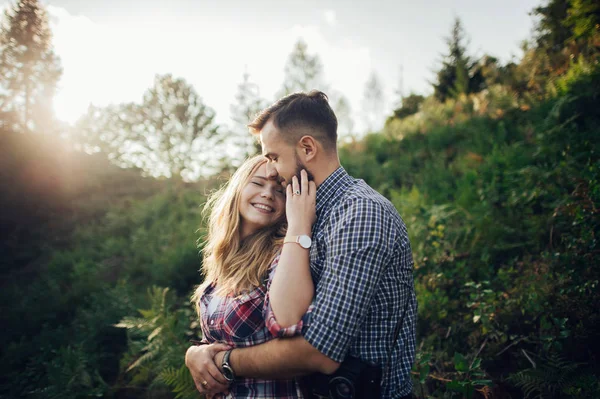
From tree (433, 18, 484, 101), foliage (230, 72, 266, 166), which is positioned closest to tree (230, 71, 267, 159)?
foliage (230, 72, 266, 166)

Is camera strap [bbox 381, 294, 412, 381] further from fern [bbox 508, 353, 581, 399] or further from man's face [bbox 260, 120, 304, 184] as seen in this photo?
fern [bbox 508, 353, 581, 399]

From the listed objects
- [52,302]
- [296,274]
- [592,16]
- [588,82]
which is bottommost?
[52,302]

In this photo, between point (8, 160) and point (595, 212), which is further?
point (8, 160)

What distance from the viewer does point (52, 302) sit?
6676mm

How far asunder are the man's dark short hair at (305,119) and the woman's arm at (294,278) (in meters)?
0.47

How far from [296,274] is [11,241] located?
13.5 m

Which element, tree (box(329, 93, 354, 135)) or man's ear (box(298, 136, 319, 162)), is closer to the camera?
man's ear (box(298, 136, 319, 162))

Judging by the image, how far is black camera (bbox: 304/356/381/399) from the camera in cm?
156

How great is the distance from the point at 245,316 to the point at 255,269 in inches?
15.7

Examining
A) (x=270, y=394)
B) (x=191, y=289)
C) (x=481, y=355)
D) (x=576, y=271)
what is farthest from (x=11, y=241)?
(x=576, y=271)

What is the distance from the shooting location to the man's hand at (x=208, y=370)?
1.94m

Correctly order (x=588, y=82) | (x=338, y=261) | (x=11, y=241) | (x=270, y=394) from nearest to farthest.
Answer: (x=338, y=261) → (x=270, y=394) → (x=588, y=82) → (x=11, y=241)

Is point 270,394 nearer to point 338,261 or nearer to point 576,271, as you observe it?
point 338,261

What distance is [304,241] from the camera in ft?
5.83
